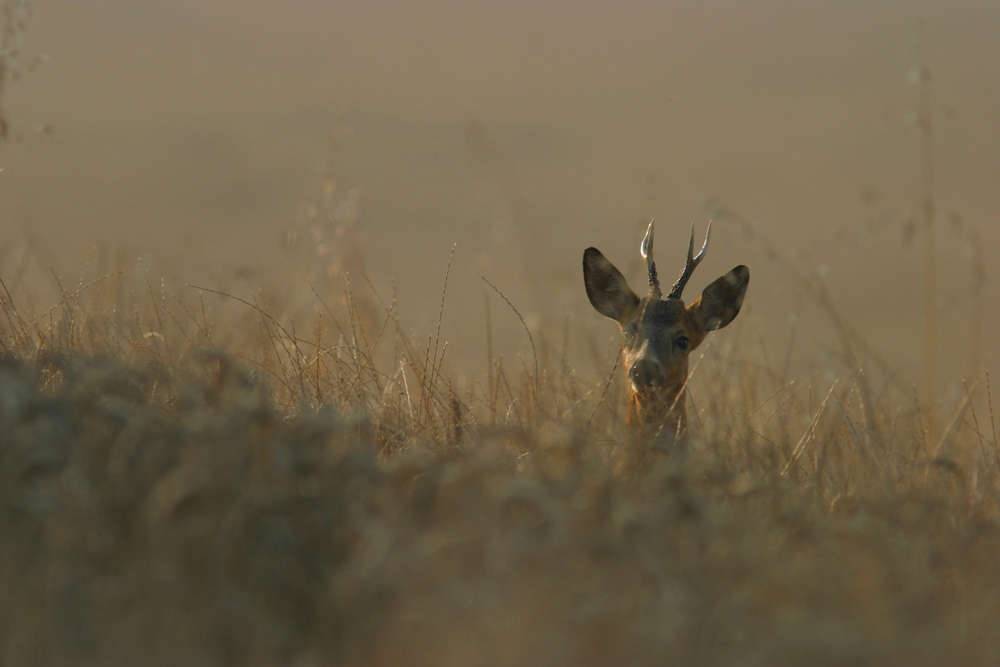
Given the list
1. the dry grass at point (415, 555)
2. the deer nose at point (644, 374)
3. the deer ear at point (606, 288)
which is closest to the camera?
the dry grass at point (415, 555)

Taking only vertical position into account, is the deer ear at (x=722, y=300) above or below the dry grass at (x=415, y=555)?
above

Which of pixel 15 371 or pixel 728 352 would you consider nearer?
pixel 15 371

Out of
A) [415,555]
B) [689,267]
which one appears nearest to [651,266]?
[689,267]

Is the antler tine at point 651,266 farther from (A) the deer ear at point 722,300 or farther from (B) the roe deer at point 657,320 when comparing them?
(A) the deer ear at point 722,300

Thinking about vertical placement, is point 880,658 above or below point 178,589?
below

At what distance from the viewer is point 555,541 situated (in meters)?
2.95

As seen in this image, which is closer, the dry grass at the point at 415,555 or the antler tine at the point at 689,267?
the dry grass at the point at 415,555

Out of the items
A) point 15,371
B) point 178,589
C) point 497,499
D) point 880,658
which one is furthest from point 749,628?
point 15,371

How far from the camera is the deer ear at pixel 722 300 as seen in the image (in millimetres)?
6969

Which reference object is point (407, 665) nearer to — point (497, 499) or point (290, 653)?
point (290, 653)

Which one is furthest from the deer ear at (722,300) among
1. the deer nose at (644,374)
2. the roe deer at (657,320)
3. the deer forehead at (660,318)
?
the deer nose at (644,374)

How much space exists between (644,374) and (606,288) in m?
1.25

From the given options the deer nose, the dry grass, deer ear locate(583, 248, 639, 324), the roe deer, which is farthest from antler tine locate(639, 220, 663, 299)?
the dry grass

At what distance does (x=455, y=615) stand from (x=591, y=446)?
171cm
